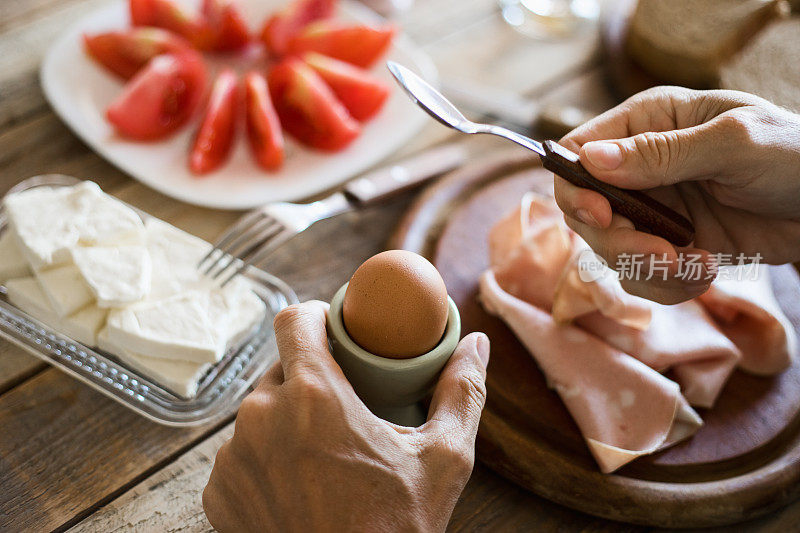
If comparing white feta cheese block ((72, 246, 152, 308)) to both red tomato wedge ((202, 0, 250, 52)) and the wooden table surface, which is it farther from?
red tomato wedge ((202, 0, 250, 52))

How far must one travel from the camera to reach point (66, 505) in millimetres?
847

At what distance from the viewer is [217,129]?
1309 millimetres

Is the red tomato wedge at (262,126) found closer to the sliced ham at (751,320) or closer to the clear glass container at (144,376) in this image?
the clear glass container at (144,376)

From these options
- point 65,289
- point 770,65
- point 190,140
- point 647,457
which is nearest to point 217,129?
point 190,140

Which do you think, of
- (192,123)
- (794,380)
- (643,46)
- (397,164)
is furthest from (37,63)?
(794,380)

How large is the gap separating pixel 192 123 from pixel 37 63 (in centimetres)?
40

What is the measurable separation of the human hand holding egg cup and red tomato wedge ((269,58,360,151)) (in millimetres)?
670

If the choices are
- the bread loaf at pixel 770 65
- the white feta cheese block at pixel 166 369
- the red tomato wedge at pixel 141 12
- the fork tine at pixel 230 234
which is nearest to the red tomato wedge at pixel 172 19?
the red tomato wedge at pixel 141 12

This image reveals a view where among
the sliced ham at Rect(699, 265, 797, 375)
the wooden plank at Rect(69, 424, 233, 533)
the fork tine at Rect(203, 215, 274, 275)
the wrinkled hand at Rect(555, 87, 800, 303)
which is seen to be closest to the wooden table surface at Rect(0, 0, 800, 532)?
the wooden plank at Rect(69, 424, 233, 533)

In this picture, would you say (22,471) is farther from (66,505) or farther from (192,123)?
(192,123)

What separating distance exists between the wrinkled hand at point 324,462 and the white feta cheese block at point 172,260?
30 centimetres

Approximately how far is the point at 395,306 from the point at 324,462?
0.56ft

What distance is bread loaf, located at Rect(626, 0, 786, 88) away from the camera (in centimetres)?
134

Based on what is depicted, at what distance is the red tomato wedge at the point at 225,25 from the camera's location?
147cm
